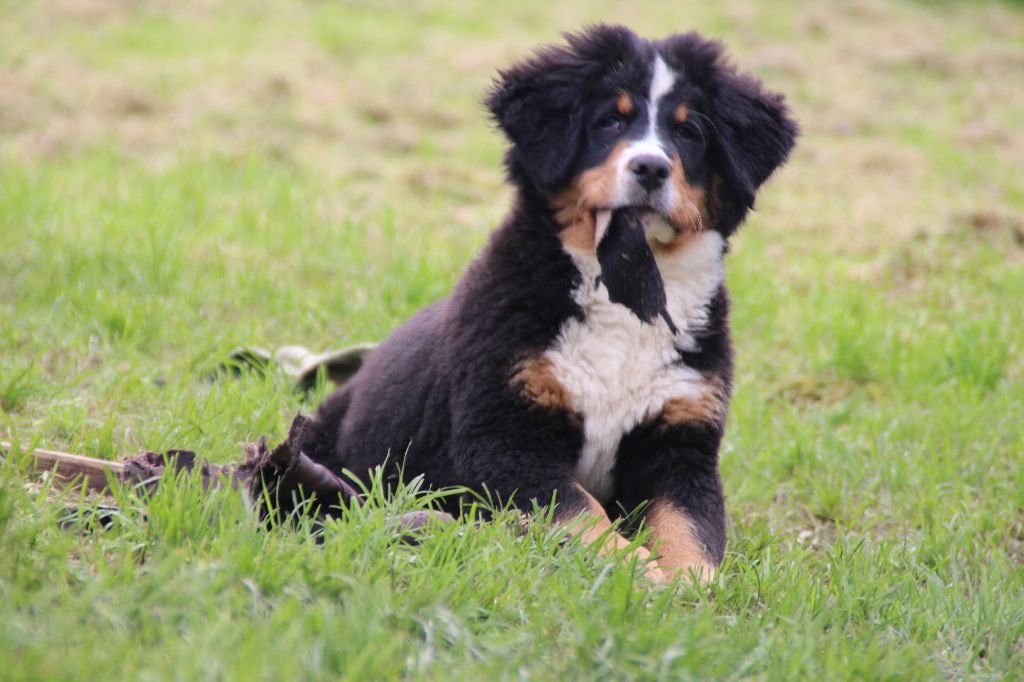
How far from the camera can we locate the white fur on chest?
3436 millimetres

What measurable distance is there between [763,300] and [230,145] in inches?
150

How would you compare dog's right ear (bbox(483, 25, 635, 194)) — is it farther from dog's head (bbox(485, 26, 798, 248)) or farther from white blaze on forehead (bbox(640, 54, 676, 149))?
white blaze on forehead (bbox(640, 54, 676, 149))

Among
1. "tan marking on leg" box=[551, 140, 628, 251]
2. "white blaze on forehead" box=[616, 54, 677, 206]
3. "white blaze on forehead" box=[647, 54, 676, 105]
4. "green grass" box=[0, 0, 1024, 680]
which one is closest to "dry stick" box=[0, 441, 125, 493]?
"green grass" box=[0, 0, 1024, 680]

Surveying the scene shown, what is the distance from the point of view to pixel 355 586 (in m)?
2.48

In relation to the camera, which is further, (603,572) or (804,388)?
(804,388)

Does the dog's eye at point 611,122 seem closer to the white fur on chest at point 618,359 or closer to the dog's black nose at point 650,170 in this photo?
the dog's black nose at point 650,170

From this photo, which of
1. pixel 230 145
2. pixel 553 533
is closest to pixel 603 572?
pixel 553 533

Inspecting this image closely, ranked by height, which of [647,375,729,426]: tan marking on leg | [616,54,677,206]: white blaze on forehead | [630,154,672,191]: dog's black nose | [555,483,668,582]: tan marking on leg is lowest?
[555,483,668,582]: tan marking on leg

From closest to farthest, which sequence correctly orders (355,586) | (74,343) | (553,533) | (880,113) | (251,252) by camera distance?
1. (355,586)
2. (553,533)
3. (74,343)
4. (251,252)
5. (880,113)

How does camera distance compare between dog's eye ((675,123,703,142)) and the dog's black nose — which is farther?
dog's eye ((675,123,703,142))

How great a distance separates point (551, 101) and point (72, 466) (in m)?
1.76

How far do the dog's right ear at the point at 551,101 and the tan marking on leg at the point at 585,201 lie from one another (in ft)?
0.15

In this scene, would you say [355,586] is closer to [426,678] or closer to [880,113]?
[426,678]

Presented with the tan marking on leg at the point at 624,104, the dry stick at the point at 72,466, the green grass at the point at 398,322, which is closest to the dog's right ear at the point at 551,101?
the tan marking on leg at the point at 624,104
